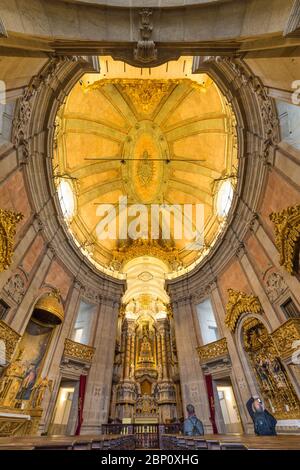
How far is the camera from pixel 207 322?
52.0 feet

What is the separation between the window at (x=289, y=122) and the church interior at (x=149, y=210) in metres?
0.04

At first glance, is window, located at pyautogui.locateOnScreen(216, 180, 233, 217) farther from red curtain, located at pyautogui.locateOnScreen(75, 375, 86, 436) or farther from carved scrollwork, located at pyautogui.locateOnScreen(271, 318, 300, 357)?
red curtain, located at pyautogui.locateOnScreen(75, 375, 86, 436)

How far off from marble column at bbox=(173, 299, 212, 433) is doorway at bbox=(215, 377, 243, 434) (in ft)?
2.80

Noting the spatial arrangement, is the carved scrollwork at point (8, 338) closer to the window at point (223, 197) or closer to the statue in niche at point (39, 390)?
the statue in niche at point (39, 390)

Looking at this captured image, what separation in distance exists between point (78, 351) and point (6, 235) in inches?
307

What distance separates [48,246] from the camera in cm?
1230

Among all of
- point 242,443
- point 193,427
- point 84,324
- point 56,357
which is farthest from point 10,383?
point 242,443

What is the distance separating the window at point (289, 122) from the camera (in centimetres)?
828

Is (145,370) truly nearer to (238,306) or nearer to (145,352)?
(145,352)

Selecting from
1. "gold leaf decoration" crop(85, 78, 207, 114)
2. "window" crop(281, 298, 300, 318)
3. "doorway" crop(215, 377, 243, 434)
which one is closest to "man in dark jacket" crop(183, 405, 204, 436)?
"doorway" crop(215, 377, 243, 434)

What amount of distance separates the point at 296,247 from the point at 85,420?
40.5 feet

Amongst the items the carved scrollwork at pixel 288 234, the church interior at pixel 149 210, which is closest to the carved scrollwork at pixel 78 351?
the church interior at pixel 149 210

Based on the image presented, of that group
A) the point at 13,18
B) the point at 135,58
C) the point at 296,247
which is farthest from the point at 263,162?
the point at 13,18

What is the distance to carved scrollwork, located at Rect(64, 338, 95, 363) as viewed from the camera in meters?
12.7
